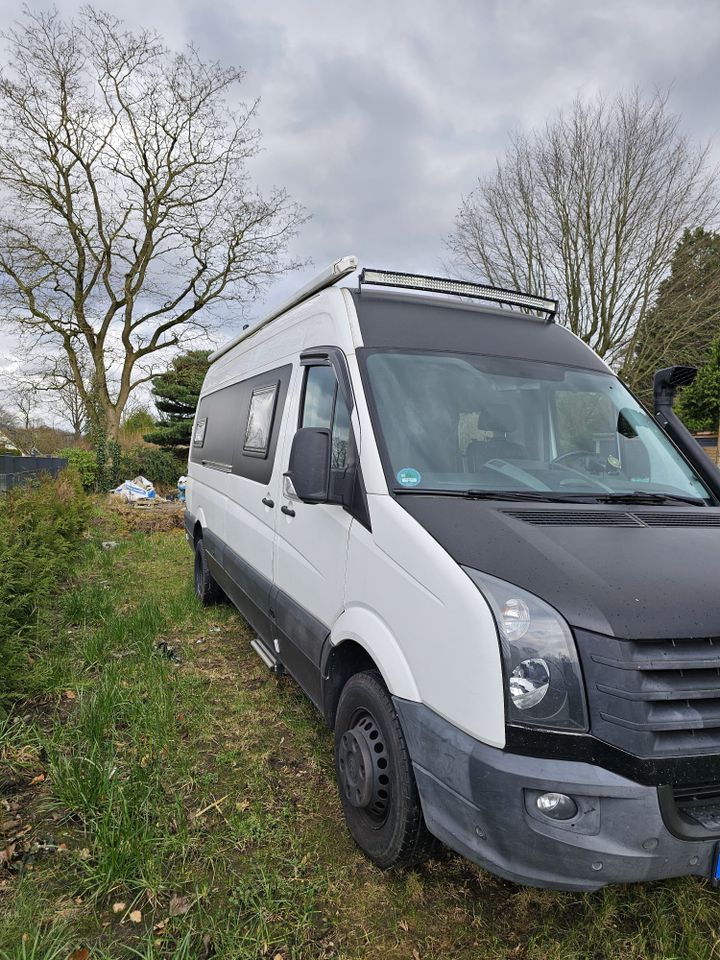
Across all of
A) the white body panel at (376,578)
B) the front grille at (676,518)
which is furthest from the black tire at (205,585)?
the front grille at (676,518)

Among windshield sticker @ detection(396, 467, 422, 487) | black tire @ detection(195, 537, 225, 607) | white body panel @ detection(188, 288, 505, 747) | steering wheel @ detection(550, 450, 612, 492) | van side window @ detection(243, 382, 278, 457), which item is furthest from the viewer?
black tire @ detection(195, 537, 225, 607)

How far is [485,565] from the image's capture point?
1987 mm

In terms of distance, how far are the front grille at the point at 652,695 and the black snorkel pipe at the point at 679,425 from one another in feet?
5.03

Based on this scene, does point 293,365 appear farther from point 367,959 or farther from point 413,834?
point 367,959

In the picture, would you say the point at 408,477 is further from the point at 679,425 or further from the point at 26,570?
the point at 26,570

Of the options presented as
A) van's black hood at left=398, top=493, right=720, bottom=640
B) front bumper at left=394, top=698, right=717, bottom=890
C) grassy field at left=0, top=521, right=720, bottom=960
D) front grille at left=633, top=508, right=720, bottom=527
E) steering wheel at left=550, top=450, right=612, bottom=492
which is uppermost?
steering wheel at left=550, top=450, right=612, bottom=492

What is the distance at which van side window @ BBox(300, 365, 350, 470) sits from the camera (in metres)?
2.92

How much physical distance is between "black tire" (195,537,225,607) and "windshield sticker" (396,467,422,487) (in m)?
4.05

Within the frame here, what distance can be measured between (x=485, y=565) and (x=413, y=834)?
1097mm

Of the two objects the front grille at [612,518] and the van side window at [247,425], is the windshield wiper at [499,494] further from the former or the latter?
the van side window at [247,425]

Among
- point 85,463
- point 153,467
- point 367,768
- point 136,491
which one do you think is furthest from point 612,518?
point 153,467

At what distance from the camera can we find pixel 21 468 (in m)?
13.3

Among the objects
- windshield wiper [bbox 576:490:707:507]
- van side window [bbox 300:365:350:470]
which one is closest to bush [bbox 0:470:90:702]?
van side window [bbox 300:365:350:470]

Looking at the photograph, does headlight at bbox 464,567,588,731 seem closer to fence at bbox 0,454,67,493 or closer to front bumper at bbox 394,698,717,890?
front bumper at bbox 394,698,717,890
